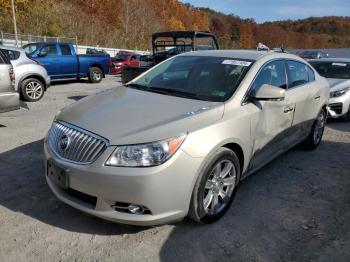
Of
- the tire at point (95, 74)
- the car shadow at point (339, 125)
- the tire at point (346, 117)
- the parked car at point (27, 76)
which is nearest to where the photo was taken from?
the car shadow at point (339, 125)

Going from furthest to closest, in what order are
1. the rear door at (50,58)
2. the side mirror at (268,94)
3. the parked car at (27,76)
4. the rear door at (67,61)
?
the rear door at (67,61)
the rear door at (50,58)
the parked car at (27,76)
the side mirror at (268,94)

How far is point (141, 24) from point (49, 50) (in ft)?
147

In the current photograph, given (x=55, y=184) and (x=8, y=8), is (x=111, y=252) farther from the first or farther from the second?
(x=8, y=8)

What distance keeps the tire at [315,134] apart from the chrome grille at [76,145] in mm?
3815

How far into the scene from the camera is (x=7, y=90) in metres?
6.40

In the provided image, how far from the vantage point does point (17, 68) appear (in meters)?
9.56

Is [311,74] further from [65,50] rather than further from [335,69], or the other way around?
[65,50]

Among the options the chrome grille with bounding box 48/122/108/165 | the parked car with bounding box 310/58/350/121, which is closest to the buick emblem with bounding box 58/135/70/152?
the chrome grille with bounding box 48/122/108/165

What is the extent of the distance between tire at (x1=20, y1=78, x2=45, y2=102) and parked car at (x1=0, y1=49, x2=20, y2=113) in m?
3.36

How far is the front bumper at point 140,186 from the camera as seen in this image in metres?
2.93

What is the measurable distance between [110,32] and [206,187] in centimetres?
4306

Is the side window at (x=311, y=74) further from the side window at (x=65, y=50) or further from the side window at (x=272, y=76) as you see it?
the side window at (x=65, y=50)

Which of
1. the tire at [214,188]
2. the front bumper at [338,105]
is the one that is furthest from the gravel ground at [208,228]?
the front bumper at [338,105]

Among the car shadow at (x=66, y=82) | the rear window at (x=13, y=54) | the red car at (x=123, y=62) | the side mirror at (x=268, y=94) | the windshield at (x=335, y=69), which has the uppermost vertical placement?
the side mirror at (x=268, y=94)
